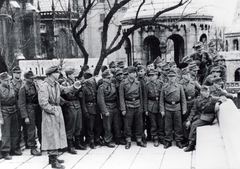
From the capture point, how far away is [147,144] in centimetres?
927

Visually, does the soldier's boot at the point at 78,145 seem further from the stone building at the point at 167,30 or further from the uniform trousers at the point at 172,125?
the stone building at the point at 167,30

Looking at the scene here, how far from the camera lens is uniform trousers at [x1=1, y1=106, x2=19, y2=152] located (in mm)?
8414

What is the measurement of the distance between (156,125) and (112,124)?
103cm

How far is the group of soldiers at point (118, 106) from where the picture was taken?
27.8 ft

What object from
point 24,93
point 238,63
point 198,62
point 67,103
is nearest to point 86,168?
point 67,103

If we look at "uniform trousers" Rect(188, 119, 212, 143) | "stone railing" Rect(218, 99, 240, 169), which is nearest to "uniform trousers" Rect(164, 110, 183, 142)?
"uniform trousers" Rect(188, 119, 212, 143)

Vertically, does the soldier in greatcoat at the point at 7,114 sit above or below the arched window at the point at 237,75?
above

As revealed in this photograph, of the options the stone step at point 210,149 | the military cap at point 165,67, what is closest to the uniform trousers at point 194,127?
the stone step at point 210,149

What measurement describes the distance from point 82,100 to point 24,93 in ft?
4.31

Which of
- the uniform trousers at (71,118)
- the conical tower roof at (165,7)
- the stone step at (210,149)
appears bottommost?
the stone step at (210,149)

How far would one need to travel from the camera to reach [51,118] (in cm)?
755

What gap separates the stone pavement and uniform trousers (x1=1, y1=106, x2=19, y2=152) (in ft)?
0.96

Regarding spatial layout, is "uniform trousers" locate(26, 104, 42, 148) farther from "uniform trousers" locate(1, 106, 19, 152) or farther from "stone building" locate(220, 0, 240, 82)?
"stone building" locate(220, 0, 240, 82)

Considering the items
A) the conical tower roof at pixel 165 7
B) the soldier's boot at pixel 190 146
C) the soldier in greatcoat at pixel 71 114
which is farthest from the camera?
the conical tower roof at pixel 165 7
